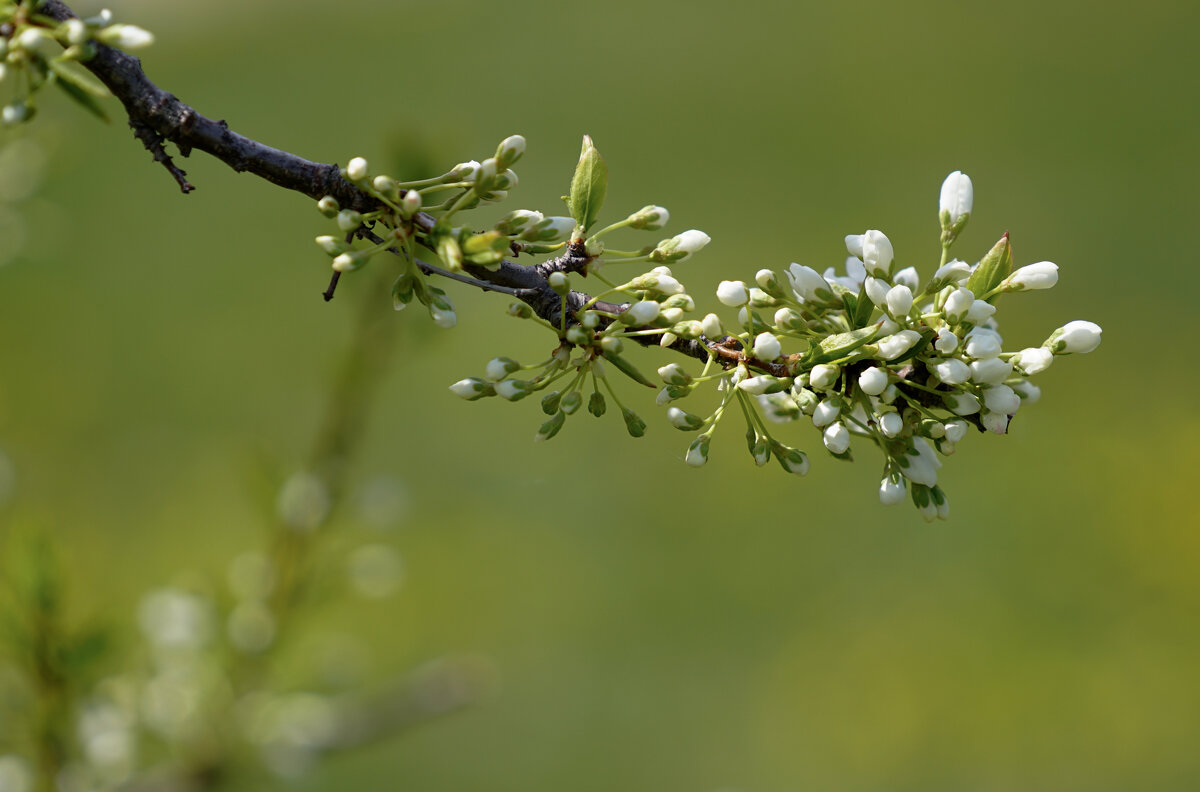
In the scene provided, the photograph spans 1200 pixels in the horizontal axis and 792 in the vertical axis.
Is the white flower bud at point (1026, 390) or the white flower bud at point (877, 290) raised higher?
the white flower bud at point (877, 290)

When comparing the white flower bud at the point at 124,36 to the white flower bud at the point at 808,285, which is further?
the white flower bud at the point at 808,285

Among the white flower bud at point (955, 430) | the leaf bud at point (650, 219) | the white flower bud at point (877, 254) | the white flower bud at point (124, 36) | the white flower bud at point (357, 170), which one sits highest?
the white flower bud at point (124, 36)

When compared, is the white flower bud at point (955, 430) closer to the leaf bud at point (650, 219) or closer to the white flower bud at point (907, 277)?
the white flower bud at point (907, 277)

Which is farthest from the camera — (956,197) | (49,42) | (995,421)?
(956,197)

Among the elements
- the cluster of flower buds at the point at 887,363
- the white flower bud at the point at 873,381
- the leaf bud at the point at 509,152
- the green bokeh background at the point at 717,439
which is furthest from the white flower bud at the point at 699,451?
the green bokeh background at the point at 717,439

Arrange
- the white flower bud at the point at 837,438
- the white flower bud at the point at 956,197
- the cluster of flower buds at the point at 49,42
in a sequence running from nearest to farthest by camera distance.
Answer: the cluster of flower buds at the point at 49,42
the white flower bud at the point at 837,438
the white flower bud at the point at 956,197

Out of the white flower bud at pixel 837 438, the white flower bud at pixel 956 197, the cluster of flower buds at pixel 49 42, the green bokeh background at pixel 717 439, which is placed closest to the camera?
the cluster of flower buds at pixel 49 42

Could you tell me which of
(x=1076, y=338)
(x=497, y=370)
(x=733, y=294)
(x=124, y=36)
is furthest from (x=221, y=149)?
(x=1076, y=338)

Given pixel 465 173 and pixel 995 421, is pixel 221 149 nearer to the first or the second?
pixel 465 173

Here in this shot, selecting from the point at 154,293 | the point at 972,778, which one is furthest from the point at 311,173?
the point at 154,293
